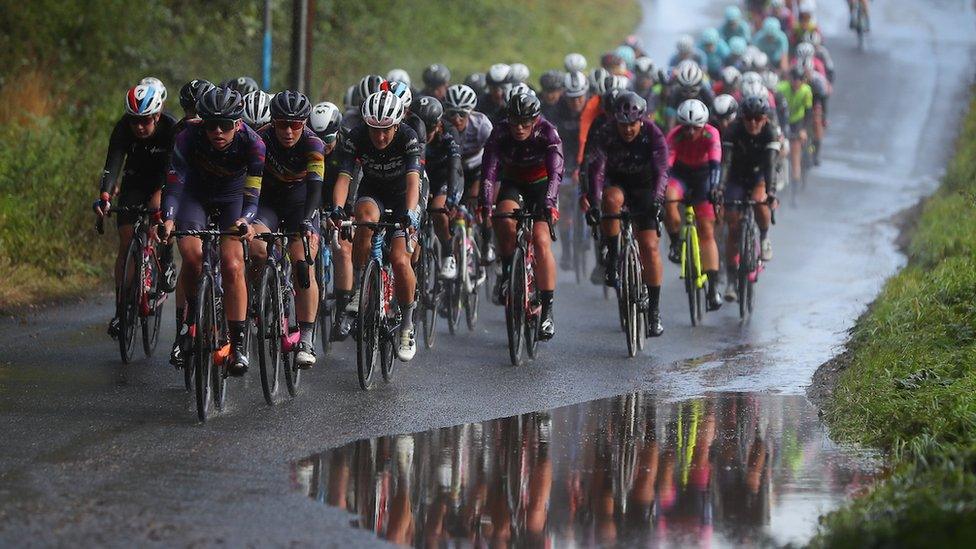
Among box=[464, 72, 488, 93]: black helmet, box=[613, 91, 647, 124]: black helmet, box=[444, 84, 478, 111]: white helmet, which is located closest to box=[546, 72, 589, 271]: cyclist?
box=[464, 72, 488, 93]: black helmet

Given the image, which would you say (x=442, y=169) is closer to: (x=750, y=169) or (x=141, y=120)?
(x=141, y=120)

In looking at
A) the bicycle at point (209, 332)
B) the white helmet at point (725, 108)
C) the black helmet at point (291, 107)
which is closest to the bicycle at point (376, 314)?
the black helmet at point (291, 107)

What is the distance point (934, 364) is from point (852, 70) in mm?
25466

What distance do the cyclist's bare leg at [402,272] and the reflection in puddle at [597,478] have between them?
1.61 m

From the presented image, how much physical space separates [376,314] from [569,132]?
6.92m

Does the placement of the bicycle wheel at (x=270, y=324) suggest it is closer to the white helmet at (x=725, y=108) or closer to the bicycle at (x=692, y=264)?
the bicycle at (x=692, y=264)

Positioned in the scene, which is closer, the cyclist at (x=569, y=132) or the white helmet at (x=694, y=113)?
the white helmet at (x=694, y=113)

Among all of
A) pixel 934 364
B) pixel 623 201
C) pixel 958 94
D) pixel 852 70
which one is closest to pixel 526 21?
pixel 852 70

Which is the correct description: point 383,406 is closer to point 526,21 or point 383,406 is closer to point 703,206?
point 703,206

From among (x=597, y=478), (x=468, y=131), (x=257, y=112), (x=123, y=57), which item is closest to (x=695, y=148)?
(x=468, y=131)

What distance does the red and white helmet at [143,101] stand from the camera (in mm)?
10836

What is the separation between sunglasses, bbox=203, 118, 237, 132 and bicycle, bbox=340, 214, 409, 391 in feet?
3.87

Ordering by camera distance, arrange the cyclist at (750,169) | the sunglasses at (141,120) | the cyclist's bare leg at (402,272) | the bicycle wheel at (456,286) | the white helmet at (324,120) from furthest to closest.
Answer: the cyclist at (750,169) → the bicycle wheel at (456,286) → the white helmet at (324,120) → the sunglasses at (141,120) → the cyclist's bare leg at (402,272)

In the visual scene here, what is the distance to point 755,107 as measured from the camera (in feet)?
48.5
